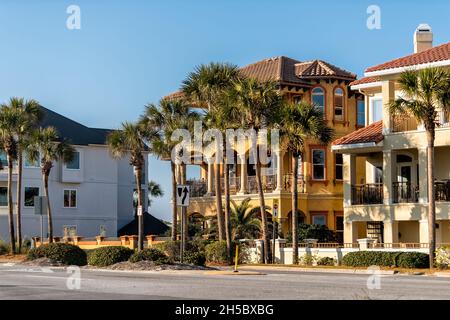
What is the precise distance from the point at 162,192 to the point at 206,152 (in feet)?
158

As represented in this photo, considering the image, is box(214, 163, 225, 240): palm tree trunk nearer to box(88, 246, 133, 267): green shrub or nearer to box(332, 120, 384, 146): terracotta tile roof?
box(332, 120, 384, 146): terracotta tile roof

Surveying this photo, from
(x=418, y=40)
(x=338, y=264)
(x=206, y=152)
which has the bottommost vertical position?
(x=338, y=264)

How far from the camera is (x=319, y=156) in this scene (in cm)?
5803

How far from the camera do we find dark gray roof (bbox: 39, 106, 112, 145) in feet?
254

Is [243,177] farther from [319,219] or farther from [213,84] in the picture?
[213,84]

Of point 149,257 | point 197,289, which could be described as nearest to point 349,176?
point 149,257

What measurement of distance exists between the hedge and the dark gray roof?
40377 millimetres

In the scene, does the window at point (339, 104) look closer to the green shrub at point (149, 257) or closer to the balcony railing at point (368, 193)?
the balcony railing at point (368, 193)

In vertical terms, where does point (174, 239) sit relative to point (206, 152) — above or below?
below

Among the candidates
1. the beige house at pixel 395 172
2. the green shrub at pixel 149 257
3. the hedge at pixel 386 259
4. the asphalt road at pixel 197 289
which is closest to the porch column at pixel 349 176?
the beige house at pixel 395 172
